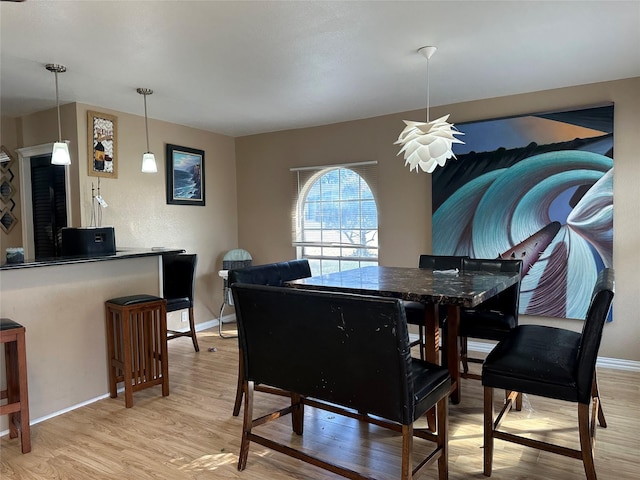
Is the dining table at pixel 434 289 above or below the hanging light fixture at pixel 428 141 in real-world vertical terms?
below

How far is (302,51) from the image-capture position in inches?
105

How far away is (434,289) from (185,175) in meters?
3.48

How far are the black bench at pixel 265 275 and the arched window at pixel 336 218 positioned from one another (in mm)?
1614

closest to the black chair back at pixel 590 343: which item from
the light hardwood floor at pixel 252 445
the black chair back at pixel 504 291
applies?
the light hardwood floor at pixel 252 445

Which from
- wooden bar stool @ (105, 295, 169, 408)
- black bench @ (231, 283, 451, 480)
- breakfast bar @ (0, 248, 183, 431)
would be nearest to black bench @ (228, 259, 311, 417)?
black bench @ (231, 283, 451, 480)

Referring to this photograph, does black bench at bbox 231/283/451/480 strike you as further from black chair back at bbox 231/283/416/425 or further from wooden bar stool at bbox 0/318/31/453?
wooden bar stool at bbox 0/318/31/453

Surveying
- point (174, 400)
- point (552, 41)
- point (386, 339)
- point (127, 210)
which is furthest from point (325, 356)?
point (127, 210)

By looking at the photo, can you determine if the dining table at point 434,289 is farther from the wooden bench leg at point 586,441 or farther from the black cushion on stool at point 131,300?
the black cushion on stool at point 131,300

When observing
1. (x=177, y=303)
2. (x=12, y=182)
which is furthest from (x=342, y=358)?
(x=12, y=182)

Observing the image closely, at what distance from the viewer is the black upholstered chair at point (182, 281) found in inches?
157

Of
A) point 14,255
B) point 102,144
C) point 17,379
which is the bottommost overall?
point 17,379

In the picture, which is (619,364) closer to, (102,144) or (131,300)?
(131,300)

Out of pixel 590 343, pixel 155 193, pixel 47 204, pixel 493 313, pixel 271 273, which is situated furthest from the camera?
pixel 155 193

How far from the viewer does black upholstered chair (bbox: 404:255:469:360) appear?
295cm
